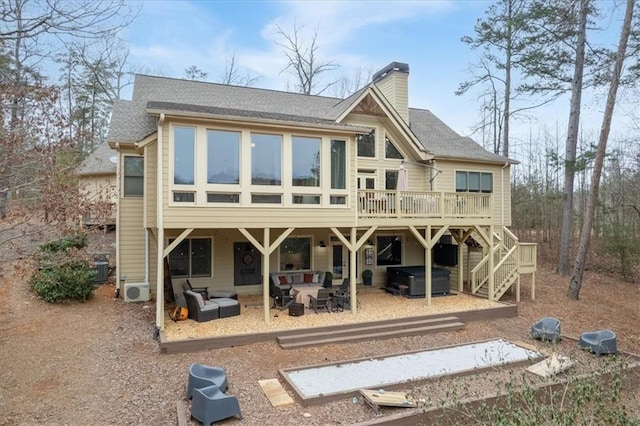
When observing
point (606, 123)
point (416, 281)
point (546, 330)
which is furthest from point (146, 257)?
point (606, 123)

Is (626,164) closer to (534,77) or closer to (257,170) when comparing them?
(534,77)

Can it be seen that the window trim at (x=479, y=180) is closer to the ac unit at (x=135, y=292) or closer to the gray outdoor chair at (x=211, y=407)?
the ac unit at (x=135, y=292)

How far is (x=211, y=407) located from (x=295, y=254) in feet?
28.3

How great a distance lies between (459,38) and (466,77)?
2289mm

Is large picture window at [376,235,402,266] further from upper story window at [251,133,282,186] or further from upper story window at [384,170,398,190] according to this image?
upper story window at [251,133,282,186]

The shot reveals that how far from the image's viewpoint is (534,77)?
1698 centimetres

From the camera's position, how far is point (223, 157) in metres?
9.55

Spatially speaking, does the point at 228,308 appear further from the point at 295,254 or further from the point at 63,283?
the point at 63,283

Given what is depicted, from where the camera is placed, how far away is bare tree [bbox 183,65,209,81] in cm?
2903

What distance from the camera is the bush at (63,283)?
34.7 feet

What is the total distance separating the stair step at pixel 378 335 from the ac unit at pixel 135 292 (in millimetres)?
5344

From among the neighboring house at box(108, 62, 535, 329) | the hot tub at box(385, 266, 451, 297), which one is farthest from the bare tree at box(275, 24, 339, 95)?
the hot tub at box(385, 266, 451, 297)

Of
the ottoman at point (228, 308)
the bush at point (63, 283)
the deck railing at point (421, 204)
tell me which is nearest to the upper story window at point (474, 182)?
the deck railing at point (421, 204)

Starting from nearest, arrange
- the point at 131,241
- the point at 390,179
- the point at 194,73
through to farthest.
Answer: the point at 131,241 → the point at 390,179 → the point at 194,73
